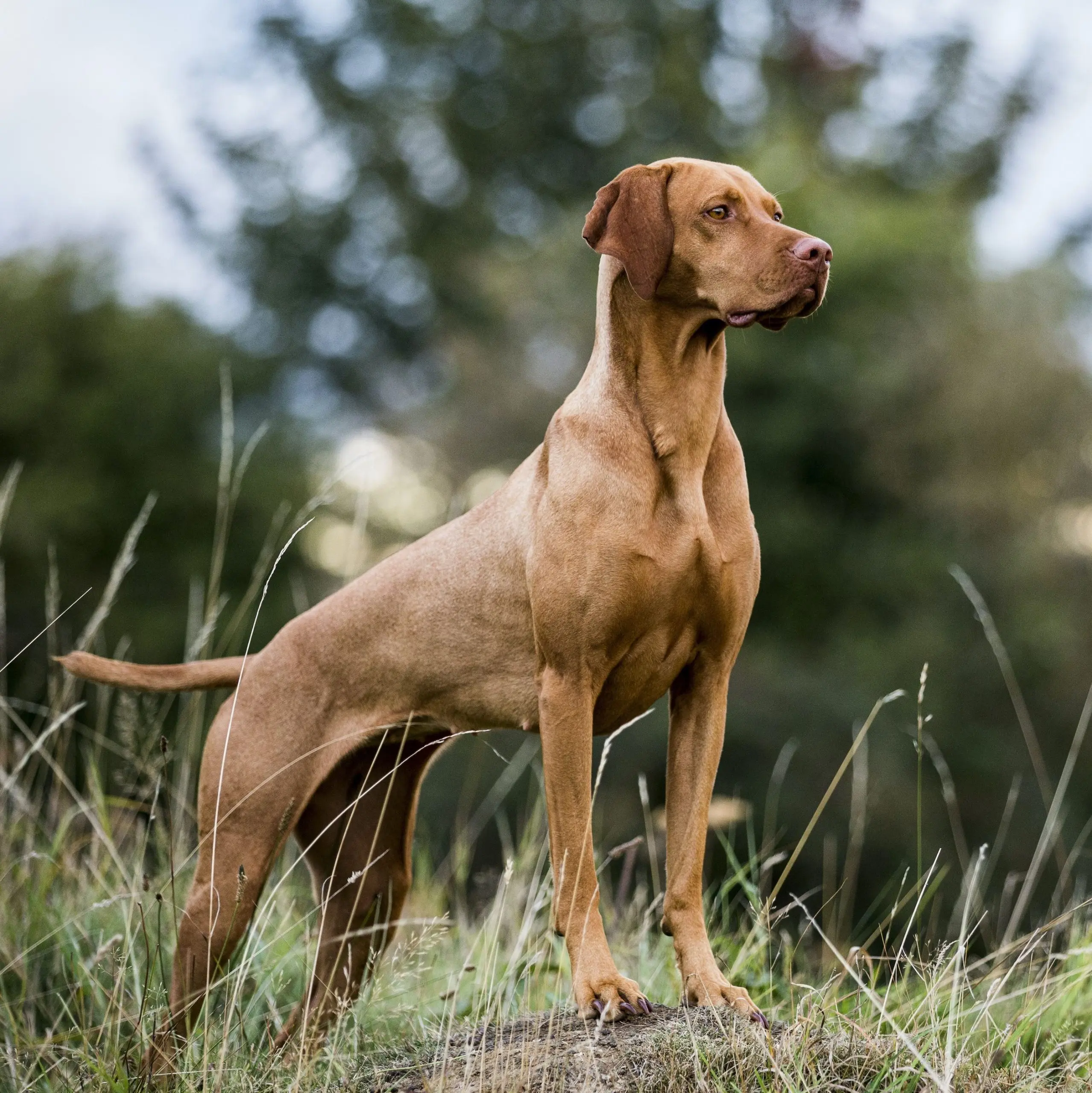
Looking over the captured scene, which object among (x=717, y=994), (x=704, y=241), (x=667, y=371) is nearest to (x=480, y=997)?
(x=717, y=994)

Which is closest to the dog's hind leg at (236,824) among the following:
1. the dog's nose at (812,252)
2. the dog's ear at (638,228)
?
the dog's ear at (638,228)

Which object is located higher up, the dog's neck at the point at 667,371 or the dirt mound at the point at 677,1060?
the dog's neck at the point at 667,371

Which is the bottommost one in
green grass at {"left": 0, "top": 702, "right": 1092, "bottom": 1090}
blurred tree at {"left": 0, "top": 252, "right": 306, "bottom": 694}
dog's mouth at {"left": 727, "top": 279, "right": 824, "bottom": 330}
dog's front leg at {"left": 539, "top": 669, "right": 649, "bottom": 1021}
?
blurred tree at {"left": 0, "top": 252, "right": 306, "bottom": 694}

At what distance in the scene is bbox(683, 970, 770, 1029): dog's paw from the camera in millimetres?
2990

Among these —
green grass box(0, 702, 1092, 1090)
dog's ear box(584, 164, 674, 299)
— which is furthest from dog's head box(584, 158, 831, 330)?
green grass box(0, 702, 1092, 1090)

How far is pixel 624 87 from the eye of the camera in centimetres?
2450

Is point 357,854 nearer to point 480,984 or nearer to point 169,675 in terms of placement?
point 480,984

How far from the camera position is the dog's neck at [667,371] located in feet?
10.7

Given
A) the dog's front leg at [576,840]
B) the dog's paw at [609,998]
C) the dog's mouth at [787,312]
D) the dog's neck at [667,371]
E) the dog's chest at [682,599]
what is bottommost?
the dog's paw at [609,998]

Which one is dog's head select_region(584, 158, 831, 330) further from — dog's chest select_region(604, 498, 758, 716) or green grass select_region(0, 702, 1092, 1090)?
green grass select_region(0, 702, 1092, 1090)

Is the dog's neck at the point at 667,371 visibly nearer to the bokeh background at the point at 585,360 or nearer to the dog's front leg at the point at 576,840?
the dog's front leg at the point at 576,840

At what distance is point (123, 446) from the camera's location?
21438 millimetres

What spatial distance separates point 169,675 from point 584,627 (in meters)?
1.38

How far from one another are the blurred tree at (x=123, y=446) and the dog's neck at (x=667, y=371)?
15.7 metres
